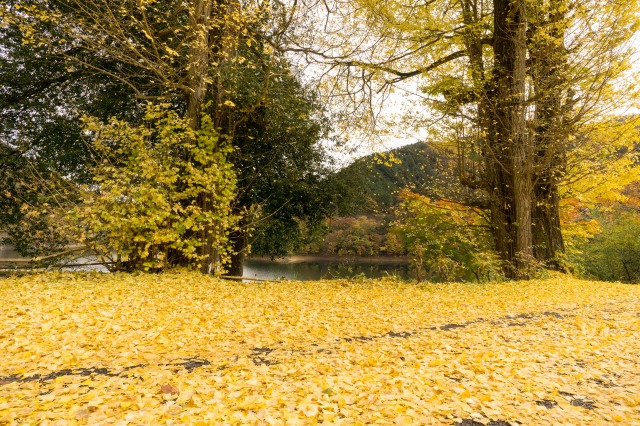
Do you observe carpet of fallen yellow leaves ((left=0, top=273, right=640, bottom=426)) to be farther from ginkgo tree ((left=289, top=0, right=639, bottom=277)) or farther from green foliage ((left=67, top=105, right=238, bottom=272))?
ginkgo tree ((left=289, top=0, right=639, bottom=277))

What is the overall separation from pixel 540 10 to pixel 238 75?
21.1 feet

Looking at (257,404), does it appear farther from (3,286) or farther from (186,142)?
(186,142)

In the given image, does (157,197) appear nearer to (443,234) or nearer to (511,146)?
(511,146)

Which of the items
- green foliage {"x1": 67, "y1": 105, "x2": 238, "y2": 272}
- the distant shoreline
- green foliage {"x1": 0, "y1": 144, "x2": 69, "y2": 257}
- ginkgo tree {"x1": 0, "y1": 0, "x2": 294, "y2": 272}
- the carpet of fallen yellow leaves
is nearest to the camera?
the carpet of fallen yellow leaves

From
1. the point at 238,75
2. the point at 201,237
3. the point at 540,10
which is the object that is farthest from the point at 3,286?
the point at 540,10

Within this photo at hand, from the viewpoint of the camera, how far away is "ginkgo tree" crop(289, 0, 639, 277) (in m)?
7.96

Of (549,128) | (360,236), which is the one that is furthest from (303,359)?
(360,236)

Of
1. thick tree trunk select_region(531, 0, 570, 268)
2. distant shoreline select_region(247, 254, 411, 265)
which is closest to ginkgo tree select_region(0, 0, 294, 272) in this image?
thick tree trunk select_region(531, 0, 570, 268)

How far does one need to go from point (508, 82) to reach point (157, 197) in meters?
7.68

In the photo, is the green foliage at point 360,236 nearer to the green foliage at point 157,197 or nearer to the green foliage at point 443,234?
the green foliage at point 443,234

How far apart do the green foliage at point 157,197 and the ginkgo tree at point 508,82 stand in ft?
12.3

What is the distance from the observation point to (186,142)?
26.1ft

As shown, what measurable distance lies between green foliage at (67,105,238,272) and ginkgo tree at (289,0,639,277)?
376 centimetres

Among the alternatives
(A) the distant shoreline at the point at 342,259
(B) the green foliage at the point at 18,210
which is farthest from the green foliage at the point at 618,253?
(B) the green foliage at the point at 18,210
